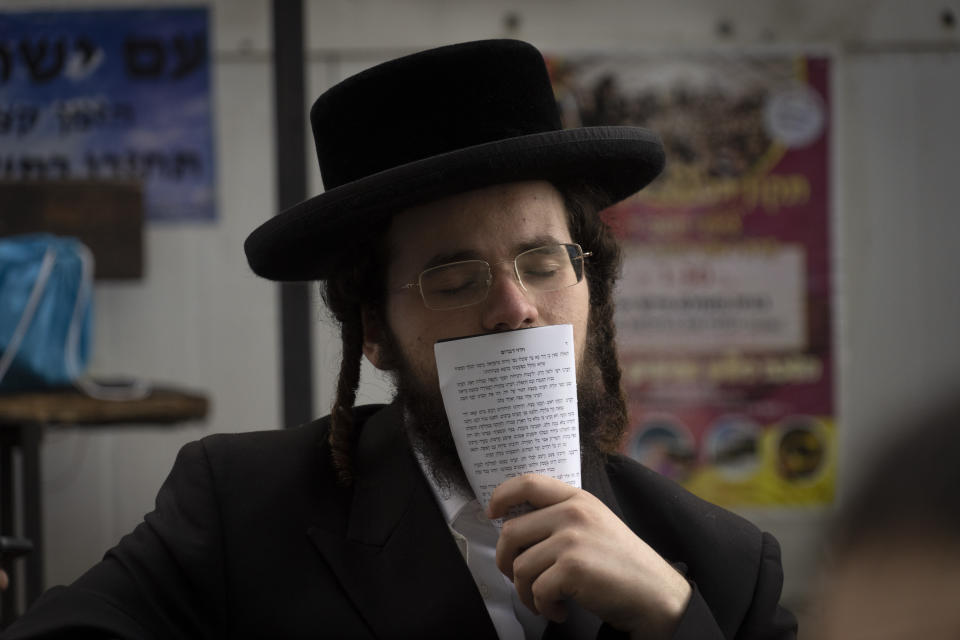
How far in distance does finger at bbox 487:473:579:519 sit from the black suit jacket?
1.00 feet

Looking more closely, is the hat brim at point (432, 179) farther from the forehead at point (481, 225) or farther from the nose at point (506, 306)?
the nose at point (506, 306)

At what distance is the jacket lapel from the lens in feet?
5.77

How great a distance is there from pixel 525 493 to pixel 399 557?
0.45 meters

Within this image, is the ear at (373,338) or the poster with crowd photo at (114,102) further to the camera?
the poster with crowd photo at (114,102)

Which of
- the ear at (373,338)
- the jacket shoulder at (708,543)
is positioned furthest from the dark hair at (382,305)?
the jacket shoulder at (708,543)

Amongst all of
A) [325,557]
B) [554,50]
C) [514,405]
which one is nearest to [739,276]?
[554,50]

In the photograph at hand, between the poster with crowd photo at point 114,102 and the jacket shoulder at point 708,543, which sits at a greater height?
the poster with crowd photo at point 114,102

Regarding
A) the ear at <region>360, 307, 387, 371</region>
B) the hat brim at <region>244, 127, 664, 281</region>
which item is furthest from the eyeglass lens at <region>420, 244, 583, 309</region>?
the ear at <region>360, 307, 387, 371</region>

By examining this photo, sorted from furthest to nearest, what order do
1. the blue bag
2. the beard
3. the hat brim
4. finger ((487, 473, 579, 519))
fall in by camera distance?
1. the blue bag
2. the beard
3. the hat brim
4. finger ((487, 473, 579, 519))

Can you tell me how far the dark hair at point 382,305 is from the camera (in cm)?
199

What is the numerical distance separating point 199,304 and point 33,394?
3.32 ft

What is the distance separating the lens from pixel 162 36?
4820mm

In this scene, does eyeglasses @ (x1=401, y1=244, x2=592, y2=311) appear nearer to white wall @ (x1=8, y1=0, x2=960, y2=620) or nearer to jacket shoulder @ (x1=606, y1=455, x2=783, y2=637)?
jacket shoulder @ (x1=606, y1=455, x2=783, y2=637)

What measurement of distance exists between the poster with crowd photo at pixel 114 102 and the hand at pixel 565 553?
12.3ft
